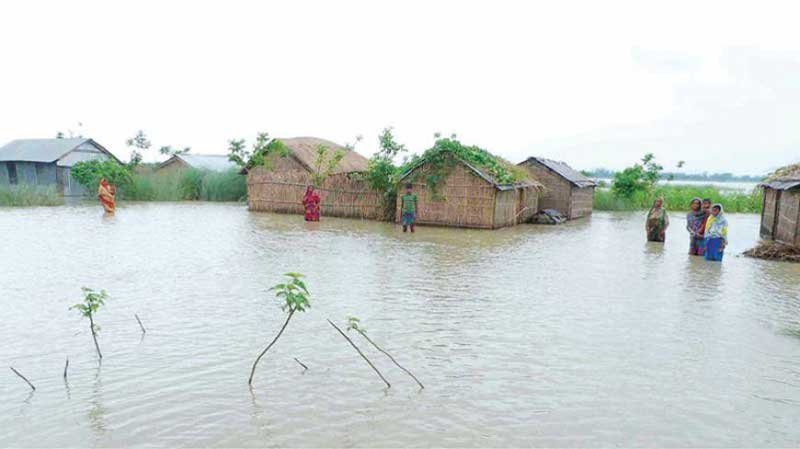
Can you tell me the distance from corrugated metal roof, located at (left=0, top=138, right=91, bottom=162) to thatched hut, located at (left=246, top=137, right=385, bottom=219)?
1059 cm

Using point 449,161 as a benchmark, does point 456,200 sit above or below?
below

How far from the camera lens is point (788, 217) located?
12.8 meters

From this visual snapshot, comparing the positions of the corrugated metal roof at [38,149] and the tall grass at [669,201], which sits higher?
the corrugated metal roof at [38,149]

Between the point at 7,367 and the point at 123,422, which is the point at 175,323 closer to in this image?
the point at 7,367

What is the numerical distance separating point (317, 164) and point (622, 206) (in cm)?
1382

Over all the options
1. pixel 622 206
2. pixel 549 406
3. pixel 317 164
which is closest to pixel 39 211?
pixel 317 164

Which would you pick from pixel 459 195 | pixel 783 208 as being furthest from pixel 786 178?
pixel 459 195

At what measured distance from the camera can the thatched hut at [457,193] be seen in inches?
625

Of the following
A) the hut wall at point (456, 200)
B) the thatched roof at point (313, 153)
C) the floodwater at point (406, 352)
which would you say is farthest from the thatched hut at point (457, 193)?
the floodwater at point (406, 352)

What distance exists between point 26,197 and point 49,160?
5.48 meters

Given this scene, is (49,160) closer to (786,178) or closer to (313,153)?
(313,153)

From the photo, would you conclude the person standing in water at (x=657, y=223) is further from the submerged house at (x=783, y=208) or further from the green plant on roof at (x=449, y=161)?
the green plant on roof at (x=449, y=161)

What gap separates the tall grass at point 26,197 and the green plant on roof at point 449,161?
44.6ft

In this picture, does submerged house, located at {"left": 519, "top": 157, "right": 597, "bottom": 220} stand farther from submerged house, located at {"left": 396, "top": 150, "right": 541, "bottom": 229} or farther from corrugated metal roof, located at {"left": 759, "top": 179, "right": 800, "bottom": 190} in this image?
corrugated metal roof, located at {"left": 759, "top": 179, "right": 800, "bottom": 190}
